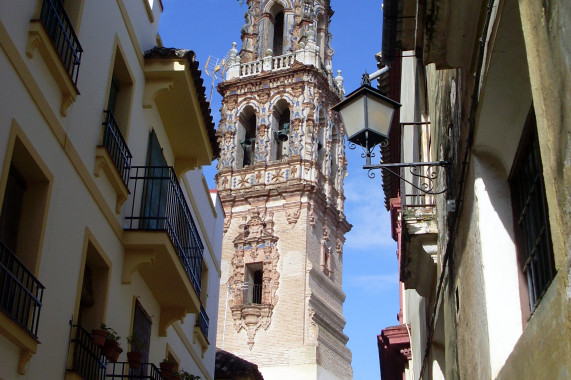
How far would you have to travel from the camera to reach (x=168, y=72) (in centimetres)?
988

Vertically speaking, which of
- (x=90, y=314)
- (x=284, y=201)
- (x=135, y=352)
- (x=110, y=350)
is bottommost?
(x=110, y=350)

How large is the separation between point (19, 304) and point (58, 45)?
234 cm

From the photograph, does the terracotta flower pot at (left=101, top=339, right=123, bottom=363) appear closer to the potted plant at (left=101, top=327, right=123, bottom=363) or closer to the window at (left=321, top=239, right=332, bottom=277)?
the potted plant at (left=101, top=327, right=123, bottom=363)

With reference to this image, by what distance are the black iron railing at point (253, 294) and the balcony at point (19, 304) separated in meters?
31.0

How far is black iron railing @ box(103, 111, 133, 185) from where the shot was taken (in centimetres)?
836

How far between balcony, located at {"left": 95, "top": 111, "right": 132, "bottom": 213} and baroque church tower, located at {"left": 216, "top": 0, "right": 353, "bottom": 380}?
88.7 ft

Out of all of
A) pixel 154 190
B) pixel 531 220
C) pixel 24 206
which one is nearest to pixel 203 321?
pixel 154 190

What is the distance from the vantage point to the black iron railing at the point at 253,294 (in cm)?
3724

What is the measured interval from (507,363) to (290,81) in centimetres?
3853

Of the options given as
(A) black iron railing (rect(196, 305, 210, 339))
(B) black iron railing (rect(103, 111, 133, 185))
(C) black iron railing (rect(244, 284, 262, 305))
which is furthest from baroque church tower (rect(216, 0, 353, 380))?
(B) black iron railing (rect(103, 111, 133, 185))

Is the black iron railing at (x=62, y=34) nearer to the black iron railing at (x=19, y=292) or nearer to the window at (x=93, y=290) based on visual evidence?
the window at (x=93, y=290)

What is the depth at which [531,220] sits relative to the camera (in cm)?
446

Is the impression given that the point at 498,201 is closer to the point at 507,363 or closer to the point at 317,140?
the point at 507,363

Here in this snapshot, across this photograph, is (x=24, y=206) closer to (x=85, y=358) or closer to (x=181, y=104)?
(x=85, y=358)
